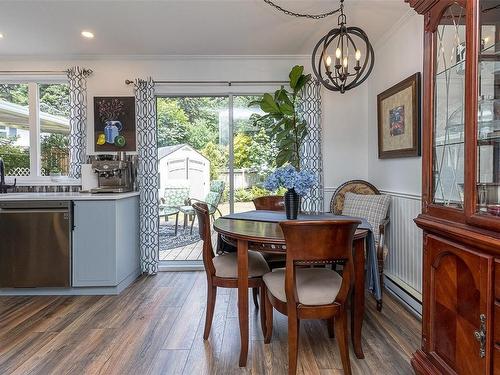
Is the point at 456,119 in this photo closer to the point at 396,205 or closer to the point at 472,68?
the point at 472,68

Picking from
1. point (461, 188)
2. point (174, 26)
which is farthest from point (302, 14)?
point (461, 188)

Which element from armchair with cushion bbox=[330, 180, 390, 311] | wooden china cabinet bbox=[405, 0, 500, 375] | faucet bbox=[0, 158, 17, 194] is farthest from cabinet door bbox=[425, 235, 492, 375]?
faucet bbox=[0, 158, 17, 194]

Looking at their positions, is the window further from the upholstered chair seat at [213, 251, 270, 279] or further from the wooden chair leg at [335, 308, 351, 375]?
the wooden chair leg at [335, 308, 351, 375]

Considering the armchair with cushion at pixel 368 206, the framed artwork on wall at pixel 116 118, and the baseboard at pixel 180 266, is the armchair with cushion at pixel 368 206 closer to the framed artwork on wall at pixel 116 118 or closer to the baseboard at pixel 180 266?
the baseboard at pixel 180 266

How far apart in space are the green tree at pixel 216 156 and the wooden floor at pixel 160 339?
5.29ft

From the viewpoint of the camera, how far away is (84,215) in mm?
3203

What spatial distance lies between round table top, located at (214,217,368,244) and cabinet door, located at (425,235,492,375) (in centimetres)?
48

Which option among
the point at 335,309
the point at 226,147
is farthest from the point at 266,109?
the point at 335,309

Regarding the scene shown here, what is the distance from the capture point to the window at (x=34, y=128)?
395 cm

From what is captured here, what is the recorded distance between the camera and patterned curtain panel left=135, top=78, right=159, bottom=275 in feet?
12.5

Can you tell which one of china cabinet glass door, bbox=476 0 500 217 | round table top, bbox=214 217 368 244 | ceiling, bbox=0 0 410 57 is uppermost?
ceiling, bbox=0 0 410 57

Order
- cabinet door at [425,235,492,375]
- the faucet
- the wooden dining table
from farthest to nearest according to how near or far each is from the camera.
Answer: the faucet < the wooden dining table < cabinet door at [425,235,492,375]

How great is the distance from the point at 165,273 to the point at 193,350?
72.7 inches

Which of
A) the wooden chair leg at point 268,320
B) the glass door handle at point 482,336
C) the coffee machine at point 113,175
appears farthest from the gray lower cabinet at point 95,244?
the glass door handle at point 482,336
